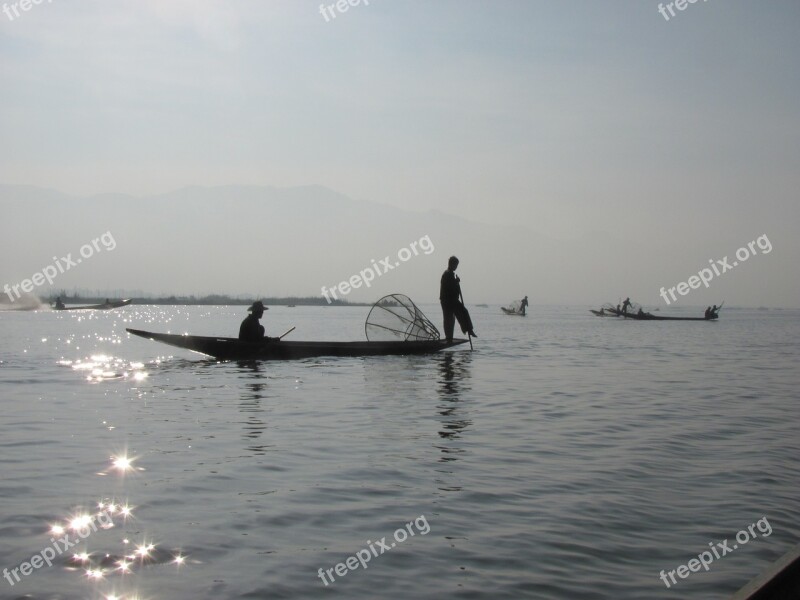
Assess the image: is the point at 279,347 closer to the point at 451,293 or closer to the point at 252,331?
the point at 252,331

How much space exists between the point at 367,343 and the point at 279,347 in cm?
274

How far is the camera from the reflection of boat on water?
2172cm

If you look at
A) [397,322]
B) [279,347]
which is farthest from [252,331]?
[397,322]

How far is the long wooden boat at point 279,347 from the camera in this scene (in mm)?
21484

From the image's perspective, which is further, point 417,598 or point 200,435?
point 200,435

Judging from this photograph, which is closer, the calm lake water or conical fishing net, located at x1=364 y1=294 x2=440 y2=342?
the calm lake water

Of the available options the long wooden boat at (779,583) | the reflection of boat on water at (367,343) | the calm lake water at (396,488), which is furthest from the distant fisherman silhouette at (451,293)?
the long wooden boat at (779,583)

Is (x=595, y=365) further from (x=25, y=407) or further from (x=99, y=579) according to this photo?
(x=99, y=579)

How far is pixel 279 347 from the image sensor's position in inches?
879

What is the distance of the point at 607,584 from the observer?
508cm

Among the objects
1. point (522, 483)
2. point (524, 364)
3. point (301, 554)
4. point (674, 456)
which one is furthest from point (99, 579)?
point (524, 364)

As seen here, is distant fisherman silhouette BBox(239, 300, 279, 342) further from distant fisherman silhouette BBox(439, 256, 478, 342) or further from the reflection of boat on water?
distant fisherman silhouette BBox(439, 256, 478, 342)

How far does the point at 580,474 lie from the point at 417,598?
12.9 feet

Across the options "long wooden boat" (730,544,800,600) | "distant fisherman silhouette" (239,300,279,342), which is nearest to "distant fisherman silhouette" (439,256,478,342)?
"distant fisherman silhouette" (239,300,279,342)
